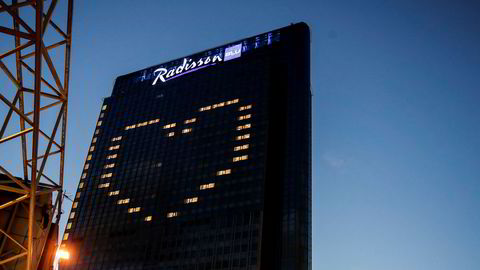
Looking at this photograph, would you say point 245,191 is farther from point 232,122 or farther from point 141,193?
point 141,193

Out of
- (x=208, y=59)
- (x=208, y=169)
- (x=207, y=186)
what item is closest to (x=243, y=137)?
(x=208, y=169)

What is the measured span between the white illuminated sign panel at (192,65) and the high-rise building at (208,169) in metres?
0.47

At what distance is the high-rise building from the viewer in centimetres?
12106

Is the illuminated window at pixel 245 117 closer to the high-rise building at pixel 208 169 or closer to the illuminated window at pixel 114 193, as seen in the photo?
the high-rise building at pixel 208 169

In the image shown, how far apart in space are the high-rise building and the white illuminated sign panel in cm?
47

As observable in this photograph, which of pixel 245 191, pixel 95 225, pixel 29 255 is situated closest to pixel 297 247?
pixel 245 191

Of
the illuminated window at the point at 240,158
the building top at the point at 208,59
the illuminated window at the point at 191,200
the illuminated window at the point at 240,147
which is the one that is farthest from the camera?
the building top at the point at 208,59

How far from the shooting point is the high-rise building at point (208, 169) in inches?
4766

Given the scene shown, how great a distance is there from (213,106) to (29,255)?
130412 millimetres

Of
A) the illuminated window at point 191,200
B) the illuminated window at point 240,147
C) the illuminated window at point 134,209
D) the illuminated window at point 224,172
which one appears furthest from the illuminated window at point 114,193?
the illuminated window at point 240,147

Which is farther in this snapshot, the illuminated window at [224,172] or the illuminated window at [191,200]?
the illuminated window at [191,200]

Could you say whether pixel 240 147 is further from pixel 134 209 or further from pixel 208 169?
pixel 134 209

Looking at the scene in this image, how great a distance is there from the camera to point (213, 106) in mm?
153875

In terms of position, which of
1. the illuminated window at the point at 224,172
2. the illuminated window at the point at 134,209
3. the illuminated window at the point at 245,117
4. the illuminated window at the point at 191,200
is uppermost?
the illuminated window at the point at 245,117
